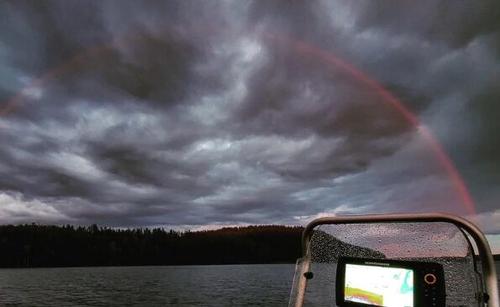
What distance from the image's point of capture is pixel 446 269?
2.61 meters

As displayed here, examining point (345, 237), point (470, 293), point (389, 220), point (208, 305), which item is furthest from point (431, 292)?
point (208, 305)

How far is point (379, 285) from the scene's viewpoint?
2576mm

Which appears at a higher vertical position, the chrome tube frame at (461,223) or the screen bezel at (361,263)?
the chrome tube frame at (461,223)

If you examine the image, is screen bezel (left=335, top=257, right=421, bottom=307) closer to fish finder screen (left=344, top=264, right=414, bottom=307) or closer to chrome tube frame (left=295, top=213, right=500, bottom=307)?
fish finder screen (left=344, top=264, right=414, bottom=307)

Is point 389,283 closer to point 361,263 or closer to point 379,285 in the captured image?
point 379,285

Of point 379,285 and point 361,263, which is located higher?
point 361,263

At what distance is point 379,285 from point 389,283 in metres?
0.06

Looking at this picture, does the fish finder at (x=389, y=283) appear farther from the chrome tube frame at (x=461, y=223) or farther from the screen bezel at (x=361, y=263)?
the chrome tube frame at (x=461, y=223)

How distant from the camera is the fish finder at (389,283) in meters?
2.41

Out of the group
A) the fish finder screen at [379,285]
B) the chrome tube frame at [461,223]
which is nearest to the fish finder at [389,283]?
the fish finder screen at [379,285]

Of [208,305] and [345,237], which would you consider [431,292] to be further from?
[208,305]

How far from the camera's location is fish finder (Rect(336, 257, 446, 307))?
2.41m

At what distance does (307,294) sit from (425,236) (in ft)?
3.38

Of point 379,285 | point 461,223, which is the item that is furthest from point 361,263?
point 461,223
